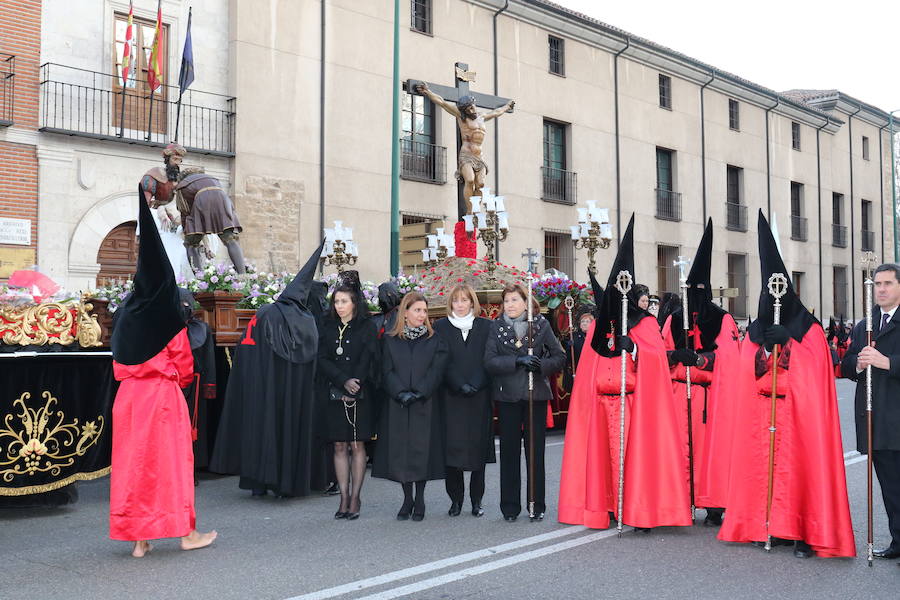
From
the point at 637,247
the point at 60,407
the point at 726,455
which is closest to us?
the point at 726,455

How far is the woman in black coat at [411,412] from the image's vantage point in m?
7.21

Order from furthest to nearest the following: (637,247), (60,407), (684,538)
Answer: (637,247), (60,407), (684,538)

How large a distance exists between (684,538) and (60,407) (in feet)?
16.0

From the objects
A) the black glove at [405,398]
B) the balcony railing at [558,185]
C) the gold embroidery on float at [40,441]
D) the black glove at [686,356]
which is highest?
the balcony railing at [558,185]

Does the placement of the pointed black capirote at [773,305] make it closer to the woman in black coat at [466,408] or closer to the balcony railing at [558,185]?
the woman in black coat at [466,408]

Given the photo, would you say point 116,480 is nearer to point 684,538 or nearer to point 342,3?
point 684,538

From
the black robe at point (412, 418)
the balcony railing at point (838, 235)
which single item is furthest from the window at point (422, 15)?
the balcony railing at point (838, 235)

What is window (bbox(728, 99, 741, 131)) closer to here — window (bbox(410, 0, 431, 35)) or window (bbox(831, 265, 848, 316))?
window (bbox(831, 265, 848, 316))

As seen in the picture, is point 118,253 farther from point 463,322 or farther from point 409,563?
point 409,563

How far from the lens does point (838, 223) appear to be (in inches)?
1484

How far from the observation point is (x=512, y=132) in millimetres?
23938

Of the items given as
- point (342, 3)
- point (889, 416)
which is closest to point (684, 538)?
point (889, 416)

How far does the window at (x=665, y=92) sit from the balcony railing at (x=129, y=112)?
49.5 ft

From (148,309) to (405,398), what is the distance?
2.24 meters
